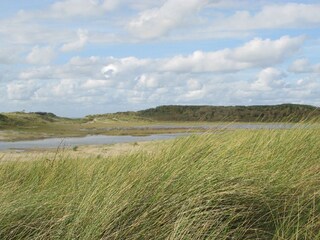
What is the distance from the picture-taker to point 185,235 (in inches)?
128

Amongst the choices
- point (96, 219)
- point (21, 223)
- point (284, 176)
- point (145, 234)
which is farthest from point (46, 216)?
point (284, 176)

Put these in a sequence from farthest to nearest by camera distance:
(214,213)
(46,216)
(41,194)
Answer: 1. (41,194)
2. (46,216)
3. (214,213)

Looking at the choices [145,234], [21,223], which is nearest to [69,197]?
[21,223]

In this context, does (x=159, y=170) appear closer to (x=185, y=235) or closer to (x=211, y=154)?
(x=211, y=154)

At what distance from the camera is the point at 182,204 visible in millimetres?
3641

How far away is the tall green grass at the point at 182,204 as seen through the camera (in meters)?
3.42

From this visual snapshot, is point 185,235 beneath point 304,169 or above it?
beneath

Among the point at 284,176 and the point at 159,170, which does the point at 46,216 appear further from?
the point at 284,176

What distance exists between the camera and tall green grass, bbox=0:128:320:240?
11.2 ft

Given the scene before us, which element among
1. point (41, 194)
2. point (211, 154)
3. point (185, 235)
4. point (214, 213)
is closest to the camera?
point (185, 235)

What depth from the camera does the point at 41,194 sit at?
4.16 meters

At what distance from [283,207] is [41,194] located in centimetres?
202

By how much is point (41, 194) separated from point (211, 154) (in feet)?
5.27

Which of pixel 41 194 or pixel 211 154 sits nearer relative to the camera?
pixel 41 194
